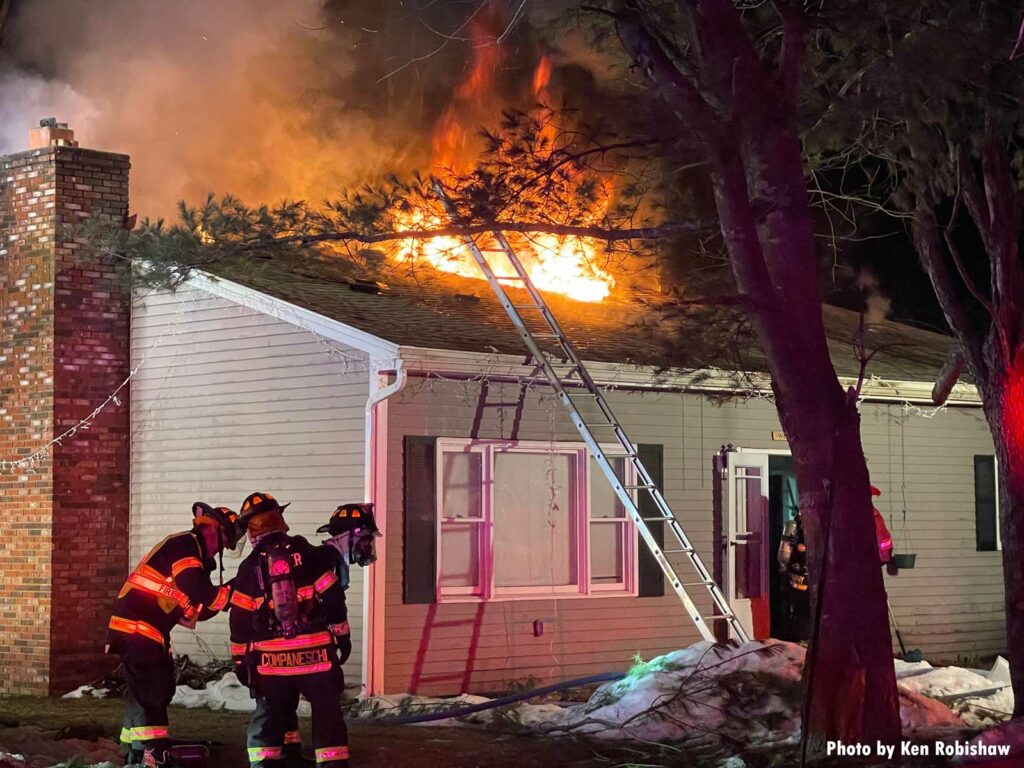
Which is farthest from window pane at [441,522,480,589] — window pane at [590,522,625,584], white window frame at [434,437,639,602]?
window pane at [590,522,625,584]

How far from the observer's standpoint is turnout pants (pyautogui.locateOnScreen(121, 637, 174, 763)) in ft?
24.4

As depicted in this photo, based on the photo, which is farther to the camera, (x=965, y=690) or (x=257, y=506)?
(x=965, y=690)

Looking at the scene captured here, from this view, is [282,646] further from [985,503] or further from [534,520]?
[985,503]

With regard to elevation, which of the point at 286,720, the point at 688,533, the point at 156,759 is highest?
the point at 688,533

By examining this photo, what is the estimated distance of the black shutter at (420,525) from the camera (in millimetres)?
10961

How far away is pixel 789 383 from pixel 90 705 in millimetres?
6680

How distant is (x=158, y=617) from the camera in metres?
7.63

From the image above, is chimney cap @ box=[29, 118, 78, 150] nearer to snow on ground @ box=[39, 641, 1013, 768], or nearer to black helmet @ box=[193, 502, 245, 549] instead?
black helmet @ box=[193, 502, 245, 549]

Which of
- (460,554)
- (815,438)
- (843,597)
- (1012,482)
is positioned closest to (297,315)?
(460,554)

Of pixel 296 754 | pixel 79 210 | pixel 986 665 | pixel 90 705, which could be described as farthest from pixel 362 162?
pixel 296 754

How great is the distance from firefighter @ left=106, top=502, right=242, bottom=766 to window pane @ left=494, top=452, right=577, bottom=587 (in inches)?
171

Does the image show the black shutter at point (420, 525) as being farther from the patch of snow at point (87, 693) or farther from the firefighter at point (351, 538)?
the patch of snow at point (87, 693)

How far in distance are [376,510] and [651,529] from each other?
10.00ft

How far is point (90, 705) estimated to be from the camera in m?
11.1
